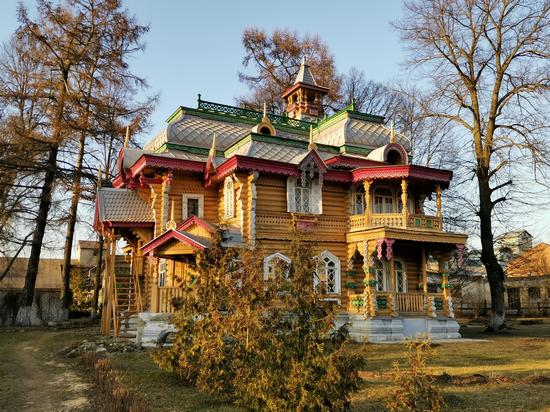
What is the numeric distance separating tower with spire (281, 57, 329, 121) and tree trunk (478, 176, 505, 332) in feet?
31.6

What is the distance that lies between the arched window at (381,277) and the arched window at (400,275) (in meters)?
0.57

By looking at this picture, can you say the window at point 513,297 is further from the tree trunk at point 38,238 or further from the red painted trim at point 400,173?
the tree trunk at point 38,238

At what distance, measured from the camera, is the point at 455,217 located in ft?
90.2

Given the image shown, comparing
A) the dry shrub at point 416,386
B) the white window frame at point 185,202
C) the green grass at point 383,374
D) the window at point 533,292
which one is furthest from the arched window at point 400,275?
the window at point 533,292

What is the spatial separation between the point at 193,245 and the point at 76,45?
656 inches

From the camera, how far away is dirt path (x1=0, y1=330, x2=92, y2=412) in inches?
368

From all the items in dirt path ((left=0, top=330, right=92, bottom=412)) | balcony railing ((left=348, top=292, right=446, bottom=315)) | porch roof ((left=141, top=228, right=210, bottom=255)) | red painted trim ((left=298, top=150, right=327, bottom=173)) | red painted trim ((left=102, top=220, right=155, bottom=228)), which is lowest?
dirt path ((left=0, top=330, right=92, bottom=412))

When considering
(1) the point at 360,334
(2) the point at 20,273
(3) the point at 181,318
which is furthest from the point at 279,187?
(2) the point at 20,273

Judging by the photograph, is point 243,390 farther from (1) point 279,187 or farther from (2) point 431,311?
(2) point 431,311

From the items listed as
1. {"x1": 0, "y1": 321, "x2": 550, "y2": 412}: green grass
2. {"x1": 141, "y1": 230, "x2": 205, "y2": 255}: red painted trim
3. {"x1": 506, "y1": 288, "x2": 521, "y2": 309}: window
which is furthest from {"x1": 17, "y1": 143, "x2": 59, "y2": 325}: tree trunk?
{"x1": 506, "y1": 288, "x2": 521, "y2": 309}: window

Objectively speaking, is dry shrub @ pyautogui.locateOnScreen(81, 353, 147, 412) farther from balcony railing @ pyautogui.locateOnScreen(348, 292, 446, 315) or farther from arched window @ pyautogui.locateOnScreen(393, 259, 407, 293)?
arched window @ pyautogui.locateOnScreen(393, 259, 407, 293)

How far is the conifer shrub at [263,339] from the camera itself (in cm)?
658

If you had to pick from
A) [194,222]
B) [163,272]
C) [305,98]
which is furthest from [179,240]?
[305,98]

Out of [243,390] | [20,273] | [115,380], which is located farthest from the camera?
[20,273]
